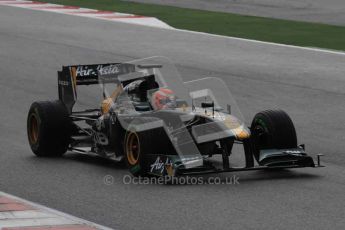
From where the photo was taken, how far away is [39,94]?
1766 cm

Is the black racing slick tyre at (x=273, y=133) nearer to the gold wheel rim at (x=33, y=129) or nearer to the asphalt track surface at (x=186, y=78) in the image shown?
the asphalt track surface at (x=186, y=78)

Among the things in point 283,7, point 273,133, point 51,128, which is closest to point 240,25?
point 283,7

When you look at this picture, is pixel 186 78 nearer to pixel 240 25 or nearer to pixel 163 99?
pixel 240 25

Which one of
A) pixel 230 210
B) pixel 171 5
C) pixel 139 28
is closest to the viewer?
pixel 230 210

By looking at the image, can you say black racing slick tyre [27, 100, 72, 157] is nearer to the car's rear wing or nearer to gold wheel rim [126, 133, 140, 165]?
the car's rear wing

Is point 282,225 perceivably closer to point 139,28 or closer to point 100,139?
point 100,139

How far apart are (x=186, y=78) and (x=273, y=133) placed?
8.37 meters

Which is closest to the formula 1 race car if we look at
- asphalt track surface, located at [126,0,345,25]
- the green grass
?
the green grass

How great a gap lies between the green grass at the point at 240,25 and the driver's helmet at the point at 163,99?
37.0 ft

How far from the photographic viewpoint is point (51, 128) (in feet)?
39.8

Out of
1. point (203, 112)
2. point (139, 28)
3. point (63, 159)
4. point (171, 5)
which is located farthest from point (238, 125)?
point (171, 5)

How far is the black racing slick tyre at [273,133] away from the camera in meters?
10.9

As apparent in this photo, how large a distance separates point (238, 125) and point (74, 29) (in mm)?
14742

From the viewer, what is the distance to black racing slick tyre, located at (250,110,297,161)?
10.9m
